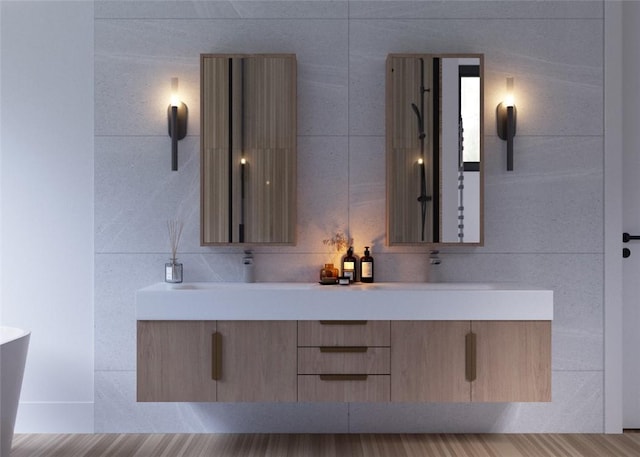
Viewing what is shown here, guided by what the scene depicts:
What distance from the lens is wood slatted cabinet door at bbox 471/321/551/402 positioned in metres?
2.73

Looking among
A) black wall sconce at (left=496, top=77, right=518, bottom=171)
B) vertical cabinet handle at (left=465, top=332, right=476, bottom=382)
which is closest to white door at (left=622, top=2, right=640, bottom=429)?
black wall sconce at (left=496, top=77, right=518, bottom=171)

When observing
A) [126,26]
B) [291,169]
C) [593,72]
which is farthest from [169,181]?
[593,72]

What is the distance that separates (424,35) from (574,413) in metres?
2.37

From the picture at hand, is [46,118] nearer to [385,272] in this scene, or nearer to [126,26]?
[126,26]

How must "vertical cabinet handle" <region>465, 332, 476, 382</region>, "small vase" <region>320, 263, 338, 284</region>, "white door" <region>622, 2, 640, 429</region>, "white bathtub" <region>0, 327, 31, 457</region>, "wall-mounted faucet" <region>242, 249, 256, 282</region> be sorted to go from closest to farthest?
"white bathtub" <region>0, 327, 31, 457</region>, "vertical cabinet handle" <region>465, 332, 476, 382</region>, "small vase" <region>320, 263, 338, 284</region>, "wall-mounted faucet" <region>242, 249, 256, 282</region>, "white door" <region>622, 2, 640, 429</region>

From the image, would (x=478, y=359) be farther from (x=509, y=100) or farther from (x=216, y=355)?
(x=509, y=100)

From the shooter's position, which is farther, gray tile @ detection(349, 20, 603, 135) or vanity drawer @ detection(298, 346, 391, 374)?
gray tile @ detection(349, 20, 603, 135)

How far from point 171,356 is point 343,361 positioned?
2.81 ft

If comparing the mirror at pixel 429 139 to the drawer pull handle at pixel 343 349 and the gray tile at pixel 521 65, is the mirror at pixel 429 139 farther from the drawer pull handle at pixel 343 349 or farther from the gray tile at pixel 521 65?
the drawer pull handle at pixel 343 349

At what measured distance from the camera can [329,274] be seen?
3.08 m

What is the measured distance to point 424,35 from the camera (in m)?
3.21

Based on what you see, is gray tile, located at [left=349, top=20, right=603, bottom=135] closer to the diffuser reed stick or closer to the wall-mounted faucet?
the wall-mounted faucet

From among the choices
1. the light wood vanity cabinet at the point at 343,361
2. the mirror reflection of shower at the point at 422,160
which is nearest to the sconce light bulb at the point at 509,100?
the mirror reflection of shower at the point at 422,160

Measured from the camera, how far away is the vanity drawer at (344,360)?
274 cm
